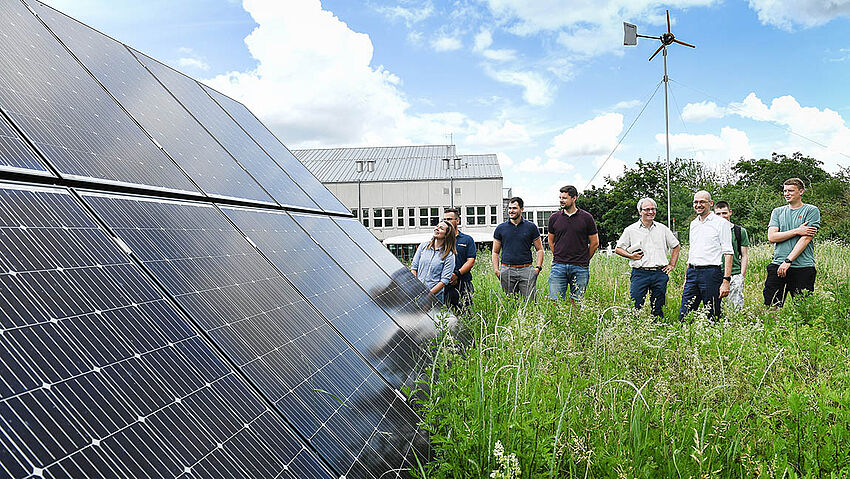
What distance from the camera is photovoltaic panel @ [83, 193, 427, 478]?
2514 mm

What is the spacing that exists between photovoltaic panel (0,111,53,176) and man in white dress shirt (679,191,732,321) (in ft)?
25.6

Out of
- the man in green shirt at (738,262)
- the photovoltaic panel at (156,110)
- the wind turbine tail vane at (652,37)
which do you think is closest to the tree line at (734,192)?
the wind turbine tail vane at (652,37)

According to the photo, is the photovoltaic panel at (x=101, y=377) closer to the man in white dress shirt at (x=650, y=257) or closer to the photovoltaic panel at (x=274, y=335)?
the photovoltaic panel at (x=274, y=335)

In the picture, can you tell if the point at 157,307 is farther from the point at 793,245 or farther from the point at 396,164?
the point at 396,164

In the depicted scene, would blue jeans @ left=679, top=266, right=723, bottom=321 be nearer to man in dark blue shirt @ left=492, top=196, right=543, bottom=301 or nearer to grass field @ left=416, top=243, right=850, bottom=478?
man in dark blue shirt @ left=492, top=196, right=543, bottom=301

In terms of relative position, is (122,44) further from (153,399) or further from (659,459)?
(659,459)

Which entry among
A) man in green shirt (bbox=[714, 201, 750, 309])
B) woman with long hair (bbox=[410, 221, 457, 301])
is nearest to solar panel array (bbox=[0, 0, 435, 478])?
woman with long hair (bbox=[410, 221, 457, 301])

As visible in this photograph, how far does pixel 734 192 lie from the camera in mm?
40188

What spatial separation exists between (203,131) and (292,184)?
1.30 meters

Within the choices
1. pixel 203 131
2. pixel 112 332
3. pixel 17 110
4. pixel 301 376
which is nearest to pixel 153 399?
pixel 112 332

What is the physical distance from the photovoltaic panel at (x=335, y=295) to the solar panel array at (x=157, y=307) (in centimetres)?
2

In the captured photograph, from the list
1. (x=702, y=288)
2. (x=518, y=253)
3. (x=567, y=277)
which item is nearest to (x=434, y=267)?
(x=518, y=253)

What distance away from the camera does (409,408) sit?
335 centimetres

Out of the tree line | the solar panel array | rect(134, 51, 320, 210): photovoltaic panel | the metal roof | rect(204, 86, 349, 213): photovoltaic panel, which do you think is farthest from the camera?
the metal roof
